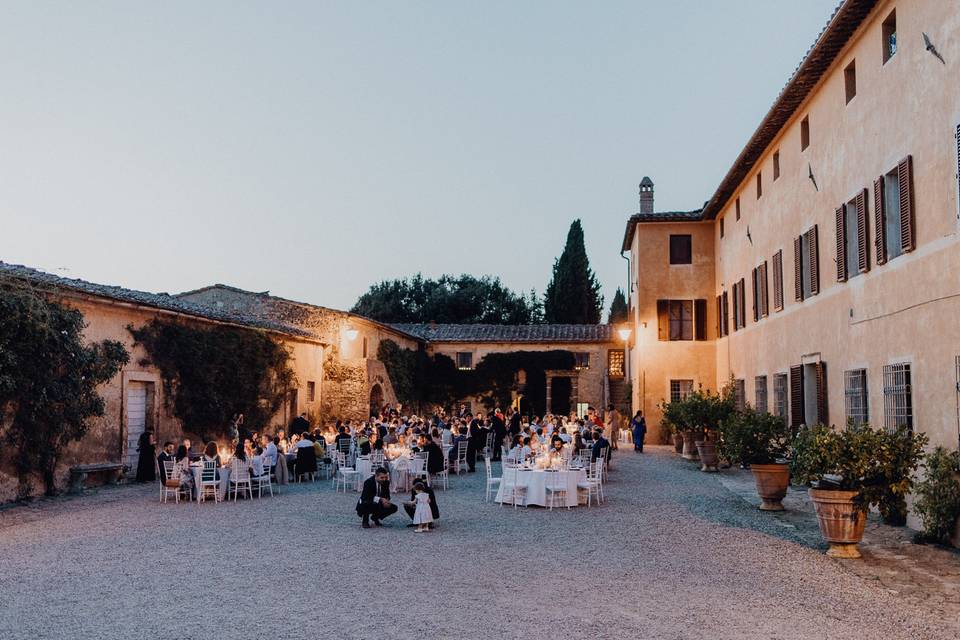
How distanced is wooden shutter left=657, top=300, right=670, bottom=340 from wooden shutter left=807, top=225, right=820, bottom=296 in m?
14.1

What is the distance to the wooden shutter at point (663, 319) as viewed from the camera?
102 feet

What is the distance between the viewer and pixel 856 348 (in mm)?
13984

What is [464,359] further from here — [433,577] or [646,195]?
[433,577]

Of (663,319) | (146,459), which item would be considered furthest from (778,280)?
(146,459)

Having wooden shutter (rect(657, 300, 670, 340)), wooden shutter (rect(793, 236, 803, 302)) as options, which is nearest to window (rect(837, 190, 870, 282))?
wooden shutter (rect(793, 236, 803, 302))

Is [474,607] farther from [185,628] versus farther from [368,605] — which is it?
[185,628]

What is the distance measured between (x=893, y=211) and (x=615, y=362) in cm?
2838

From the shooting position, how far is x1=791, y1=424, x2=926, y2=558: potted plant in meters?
9.82

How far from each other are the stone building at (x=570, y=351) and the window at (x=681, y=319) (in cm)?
875

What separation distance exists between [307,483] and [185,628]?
12.2m

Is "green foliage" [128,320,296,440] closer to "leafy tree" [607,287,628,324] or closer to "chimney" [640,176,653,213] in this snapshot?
"chimney" [640,176,653,213]

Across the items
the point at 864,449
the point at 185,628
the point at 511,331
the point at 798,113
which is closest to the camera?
the point at 185,628

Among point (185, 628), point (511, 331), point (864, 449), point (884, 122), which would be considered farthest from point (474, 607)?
point (511, 331)

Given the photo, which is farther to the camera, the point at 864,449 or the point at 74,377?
the point at 74,377
